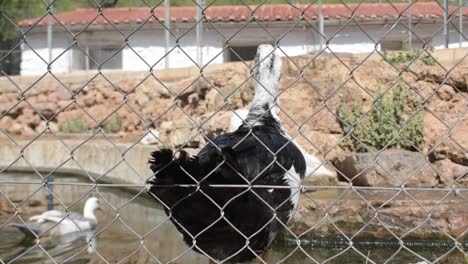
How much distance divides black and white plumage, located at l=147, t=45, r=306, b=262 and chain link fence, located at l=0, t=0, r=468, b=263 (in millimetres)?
107

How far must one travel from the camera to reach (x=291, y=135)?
777cm

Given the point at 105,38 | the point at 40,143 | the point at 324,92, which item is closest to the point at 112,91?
the point at 40,143

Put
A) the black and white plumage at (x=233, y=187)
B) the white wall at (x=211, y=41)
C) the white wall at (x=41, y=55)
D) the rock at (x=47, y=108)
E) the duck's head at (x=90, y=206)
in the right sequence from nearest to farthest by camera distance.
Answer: the black and white plumage at (x=233, y=187), the duck's head at (x=90, y=206), the white wall at (x=211, y=41), the rock at (x=47, y=108), the white wall at (x=41, y=55)

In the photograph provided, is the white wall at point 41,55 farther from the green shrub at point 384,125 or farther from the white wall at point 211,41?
the green shrub at point 384,125

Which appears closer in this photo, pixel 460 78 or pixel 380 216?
pixel 380 216

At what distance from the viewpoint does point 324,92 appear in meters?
8.54

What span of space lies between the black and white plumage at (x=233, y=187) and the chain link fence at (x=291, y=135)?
11 centimetres

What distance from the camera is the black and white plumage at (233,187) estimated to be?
2.64 metres

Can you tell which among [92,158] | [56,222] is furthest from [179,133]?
[56,222]

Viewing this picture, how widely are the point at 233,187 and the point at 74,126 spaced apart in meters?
10.6

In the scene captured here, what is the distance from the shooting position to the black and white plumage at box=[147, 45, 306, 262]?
2643 millimetres

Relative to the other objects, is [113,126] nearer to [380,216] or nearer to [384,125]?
[384,125]

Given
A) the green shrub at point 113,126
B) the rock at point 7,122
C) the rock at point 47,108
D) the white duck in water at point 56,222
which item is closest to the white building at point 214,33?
the rock at point 47,108

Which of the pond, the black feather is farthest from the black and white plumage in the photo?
the pond
